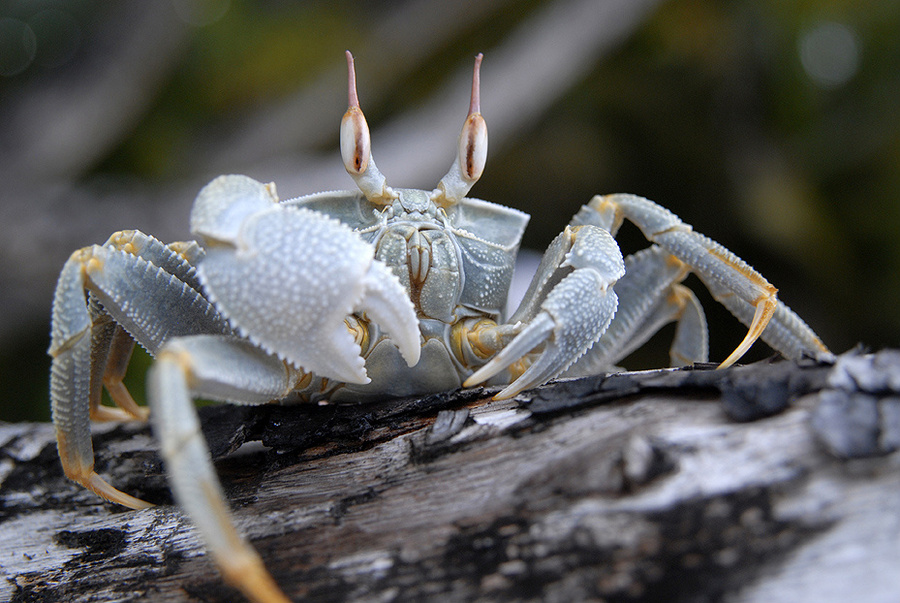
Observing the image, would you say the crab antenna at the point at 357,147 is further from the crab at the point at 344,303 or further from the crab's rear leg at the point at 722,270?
the crab's rear leg at the point at 722,270

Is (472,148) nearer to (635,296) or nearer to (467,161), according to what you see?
(467,161)

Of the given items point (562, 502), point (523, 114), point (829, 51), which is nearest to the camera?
point (562, 502)

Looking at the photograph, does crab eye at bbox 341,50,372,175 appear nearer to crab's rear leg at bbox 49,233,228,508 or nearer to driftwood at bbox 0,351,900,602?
crab's rear leg at bbox 49,233,228,508

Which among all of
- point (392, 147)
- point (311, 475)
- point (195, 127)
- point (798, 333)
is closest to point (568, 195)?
point (392, 147)

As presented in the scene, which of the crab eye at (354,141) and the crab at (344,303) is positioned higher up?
the crab eye at (354,141)

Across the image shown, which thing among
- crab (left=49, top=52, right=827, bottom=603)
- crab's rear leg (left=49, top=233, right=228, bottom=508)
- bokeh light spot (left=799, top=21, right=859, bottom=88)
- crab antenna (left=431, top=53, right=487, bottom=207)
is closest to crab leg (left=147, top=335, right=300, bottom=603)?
crab (left=49, top=52, right=827, bottom=603)

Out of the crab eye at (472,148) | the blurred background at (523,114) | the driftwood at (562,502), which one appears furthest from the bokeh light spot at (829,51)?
the driftwood at (562,502)

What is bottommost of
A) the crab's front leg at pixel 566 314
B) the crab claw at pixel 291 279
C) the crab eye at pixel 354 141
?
the crab's front leg at pixel 566 314

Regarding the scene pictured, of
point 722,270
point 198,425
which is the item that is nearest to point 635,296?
point 722,270
